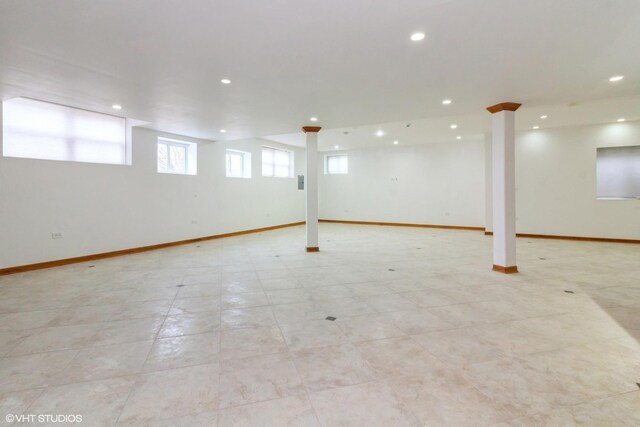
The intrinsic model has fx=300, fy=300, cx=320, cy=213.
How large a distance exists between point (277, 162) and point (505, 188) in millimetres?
8642

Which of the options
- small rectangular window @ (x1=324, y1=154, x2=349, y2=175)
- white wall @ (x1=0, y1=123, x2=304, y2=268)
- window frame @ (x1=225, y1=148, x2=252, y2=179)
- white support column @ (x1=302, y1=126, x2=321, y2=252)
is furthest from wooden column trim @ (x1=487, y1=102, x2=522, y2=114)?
small rectangular window @ (x1=324, y1=154, x2=349, y2=175)

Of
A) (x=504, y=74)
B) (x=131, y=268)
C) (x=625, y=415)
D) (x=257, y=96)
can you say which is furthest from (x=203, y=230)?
(x=625, y=415)

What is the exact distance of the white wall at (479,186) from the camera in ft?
27.4

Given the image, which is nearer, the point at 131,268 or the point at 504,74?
the point at 504,74

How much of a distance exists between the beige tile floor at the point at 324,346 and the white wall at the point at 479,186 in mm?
3783

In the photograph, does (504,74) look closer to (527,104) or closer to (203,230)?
(527,104)

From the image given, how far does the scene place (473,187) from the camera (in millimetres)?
10906

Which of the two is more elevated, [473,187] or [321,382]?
[473,187]

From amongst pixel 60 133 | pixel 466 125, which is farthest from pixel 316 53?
pixel 466 125

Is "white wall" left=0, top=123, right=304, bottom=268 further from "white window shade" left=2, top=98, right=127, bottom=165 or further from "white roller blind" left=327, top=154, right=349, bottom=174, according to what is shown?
"white roller blind" left=327, top=154, right=349, bottom=174

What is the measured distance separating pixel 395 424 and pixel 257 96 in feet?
14.9

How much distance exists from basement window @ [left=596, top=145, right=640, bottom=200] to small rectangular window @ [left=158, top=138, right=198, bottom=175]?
38.0 ft

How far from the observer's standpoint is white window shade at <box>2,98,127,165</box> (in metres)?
5.30

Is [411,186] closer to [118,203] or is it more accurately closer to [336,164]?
[336,164]
